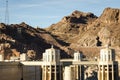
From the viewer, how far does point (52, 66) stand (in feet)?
209

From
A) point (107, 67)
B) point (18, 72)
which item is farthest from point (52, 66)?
point (18, 72)

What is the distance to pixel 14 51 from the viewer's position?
540 ft

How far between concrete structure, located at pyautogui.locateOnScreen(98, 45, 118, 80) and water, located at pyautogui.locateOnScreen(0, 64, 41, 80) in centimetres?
1336

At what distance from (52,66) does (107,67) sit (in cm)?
785

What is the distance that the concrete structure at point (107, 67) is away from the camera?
62.2 metres

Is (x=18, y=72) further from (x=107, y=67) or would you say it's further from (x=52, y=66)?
(x=107, y=67)

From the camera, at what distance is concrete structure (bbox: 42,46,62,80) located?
62819 millimetres

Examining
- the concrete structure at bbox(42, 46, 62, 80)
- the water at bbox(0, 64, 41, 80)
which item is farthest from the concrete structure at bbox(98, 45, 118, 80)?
the water at bbox(0, 64, 41, 80)

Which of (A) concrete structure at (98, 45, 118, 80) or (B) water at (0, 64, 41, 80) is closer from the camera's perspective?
(A) concrete structure at (98, 45, 118, 80)

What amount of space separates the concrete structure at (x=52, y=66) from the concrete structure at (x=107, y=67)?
6.05 m

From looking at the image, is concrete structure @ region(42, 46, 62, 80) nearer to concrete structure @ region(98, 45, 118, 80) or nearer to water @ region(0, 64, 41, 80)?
water @ region(0, 64, 41, 80)

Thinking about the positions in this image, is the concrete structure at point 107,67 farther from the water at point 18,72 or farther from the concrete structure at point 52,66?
the water at point 18,72

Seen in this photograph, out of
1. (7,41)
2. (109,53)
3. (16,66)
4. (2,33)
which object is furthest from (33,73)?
(2,33)

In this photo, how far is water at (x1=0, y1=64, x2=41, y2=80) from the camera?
206ft
